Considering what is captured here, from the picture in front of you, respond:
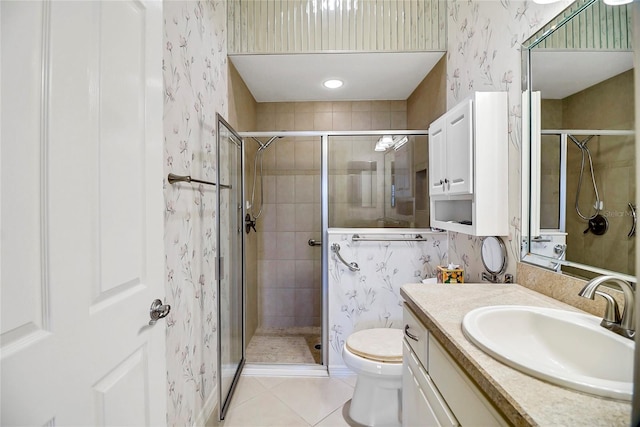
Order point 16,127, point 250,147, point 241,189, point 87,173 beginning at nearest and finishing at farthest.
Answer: point 16,127 → point 87,173 → point 241,189 → point 250,147

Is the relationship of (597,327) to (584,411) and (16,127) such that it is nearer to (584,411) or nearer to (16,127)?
(584,411)

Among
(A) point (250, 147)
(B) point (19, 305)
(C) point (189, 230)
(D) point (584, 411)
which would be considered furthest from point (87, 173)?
(A) point (250, 147)

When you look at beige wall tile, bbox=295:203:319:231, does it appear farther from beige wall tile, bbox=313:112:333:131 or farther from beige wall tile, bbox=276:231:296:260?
beige wall tile, bbox=313:112:333:131

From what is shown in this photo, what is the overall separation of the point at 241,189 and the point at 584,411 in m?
1.96

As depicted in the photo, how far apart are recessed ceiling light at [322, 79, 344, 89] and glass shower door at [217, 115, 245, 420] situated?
41.7 inches

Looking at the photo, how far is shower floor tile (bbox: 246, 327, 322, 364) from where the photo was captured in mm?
2316

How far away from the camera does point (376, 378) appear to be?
153cm

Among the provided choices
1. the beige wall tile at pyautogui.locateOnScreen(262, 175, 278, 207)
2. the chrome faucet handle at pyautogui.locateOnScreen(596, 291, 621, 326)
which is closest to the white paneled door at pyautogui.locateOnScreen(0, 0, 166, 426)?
the chrome faucet handle at pyautogui.locateOnScreen(596, 291, 621, 326)

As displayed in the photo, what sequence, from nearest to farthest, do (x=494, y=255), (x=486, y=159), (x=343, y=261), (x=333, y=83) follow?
1. (x=486, y=159)
2. (x=494, y=255)
3. (x=343, y=261)
4. (x=333, y=83)

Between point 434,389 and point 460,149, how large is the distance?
1.11m

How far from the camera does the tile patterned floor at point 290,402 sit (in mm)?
1658

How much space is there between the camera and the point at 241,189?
209cm

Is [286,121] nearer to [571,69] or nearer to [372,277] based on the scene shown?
[372,277]

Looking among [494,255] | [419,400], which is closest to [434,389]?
[419,400]
